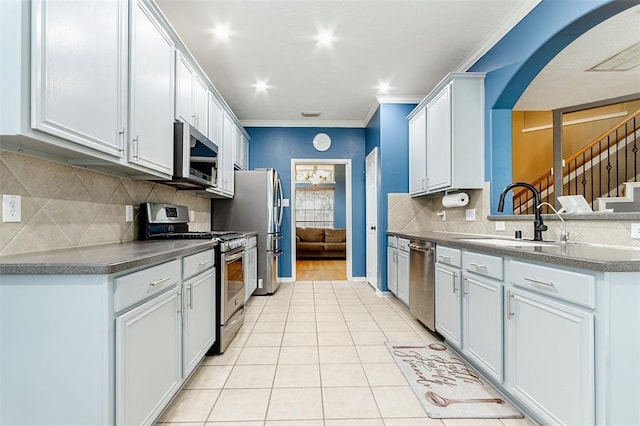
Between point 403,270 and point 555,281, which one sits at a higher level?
point 555,281

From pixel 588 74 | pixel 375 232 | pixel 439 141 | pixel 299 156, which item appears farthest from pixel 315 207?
pixel 588 74

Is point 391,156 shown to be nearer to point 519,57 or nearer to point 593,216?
point 519,57

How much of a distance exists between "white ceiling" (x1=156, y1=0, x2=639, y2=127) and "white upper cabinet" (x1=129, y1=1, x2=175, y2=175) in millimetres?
639

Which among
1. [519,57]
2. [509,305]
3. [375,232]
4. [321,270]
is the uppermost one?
[519,57]

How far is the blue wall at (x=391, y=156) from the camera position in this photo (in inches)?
170

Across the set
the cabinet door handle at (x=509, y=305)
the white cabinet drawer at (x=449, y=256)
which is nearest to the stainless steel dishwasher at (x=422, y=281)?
the white cabinet drawer at (x=449, y=256)

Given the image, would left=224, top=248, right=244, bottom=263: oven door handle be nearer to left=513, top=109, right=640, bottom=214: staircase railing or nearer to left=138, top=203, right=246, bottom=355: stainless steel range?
left=138, top=203, right=246, bottom=355: stainless steel range

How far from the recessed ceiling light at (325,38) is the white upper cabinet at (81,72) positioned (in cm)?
165

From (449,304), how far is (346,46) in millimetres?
2486

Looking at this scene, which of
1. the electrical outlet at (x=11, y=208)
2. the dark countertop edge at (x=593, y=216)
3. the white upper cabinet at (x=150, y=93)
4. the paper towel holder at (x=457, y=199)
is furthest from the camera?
the paper towel holder at (x=457, y=199)

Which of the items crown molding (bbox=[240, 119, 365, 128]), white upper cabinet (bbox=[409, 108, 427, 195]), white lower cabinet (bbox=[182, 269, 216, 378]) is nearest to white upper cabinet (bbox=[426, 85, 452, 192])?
white upper cabinet (bbox=[409, 108, 427, 195])

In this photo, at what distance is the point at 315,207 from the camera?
30.6 ft

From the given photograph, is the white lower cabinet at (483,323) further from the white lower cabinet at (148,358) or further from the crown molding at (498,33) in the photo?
the crown molding at (498,33)

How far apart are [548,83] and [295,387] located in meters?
4.27
